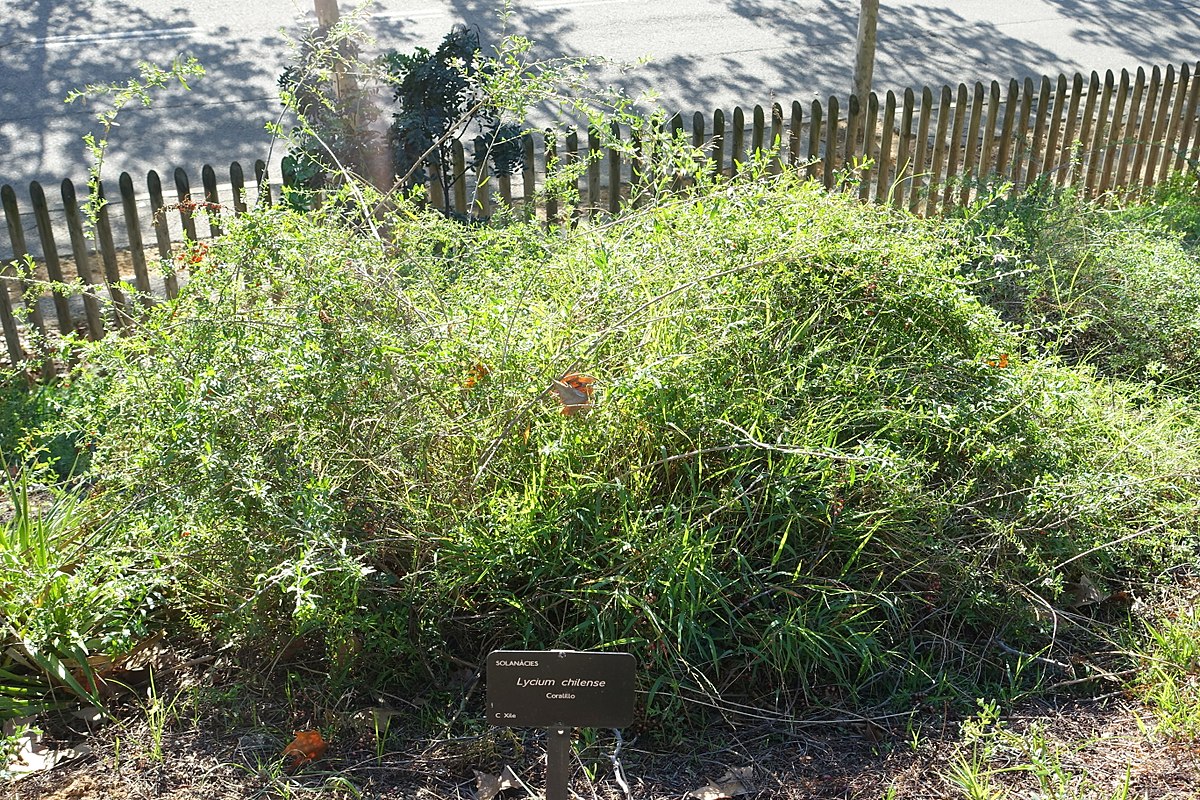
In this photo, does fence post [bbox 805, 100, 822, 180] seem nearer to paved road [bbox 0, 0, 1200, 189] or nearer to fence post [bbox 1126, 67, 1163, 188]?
fence post [bbox 1126, 67, 1163, 188]

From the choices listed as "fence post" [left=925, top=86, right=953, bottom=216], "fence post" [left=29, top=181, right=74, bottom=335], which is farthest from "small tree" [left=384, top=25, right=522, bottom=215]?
"fence post" [left=925, top=86, right=953, bottom=216]

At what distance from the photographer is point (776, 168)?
805 cm

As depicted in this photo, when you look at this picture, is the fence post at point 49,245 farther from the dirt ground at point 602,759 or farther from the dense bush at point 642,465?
the dirt ground at point 602,759

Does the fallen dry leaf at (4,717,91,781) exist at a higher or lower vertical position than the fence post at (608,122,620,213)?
lower

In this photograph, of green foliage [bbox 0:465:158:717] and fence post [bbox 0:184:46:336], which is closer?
green foliage [bbox 0:465:158:717]

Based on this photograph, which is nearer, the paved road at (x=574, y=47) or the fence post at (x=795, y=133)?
the fence post at (x=795, y=133)

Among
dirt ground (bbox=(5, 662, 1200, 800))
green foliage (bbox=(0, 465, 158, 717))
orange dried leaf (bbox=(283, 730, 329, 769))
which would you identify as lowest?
dirt ground (bbox=(5, 662, 1200, 800))

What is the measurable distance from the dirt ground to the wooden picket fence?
7.57 feet

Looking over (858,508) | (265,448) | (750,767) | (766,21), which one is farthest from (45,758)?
(766,21)

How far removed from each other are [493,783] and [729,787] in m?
0.63

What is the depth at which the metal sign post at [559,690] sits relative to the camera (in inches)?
102

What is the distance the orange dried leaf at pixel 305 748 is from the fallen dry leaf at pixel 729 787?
1.01 meters

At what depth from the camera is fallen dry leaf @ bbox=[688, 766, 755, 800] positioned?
113 inches

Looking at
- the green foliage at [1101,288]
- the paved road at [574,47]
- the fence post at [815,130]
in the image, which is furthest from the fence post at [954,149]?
the paved road at [574,47]
